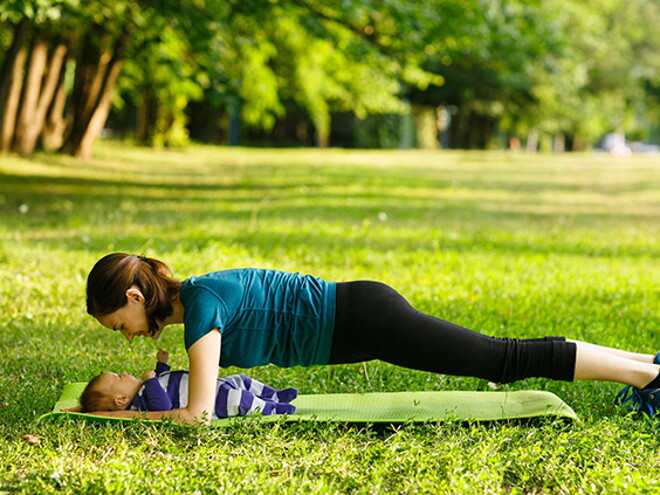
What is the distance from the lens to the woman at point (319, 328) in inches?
127

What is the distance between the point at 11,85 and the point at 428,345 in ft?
48.9

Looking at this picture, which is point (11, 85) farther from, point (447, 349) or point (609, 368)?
point (609, 368)

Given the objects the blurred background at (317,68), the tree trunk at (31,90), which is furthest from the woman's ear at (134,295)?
the tree trunk at (31,90)

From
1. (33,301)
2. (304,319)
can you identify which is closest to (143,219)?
(33,301)

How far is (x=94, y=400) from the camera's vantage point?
3.40 m

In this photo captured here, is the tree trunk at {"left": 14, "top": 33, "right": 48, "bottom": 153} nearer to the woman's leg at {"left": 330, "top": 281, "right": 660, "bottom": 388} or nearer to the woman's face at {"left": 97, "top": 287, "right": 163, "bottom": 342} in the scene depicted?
the woman's face at {"left": 97, "top": 287, "right": 163, "bottom": 342}

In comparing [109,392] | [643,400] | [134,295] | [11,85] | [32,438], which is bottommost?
[32,438]

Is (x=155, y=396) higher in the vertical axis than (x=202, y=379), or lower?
lower

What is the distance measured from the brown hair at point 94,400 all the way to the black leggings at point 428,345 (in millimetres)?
1074

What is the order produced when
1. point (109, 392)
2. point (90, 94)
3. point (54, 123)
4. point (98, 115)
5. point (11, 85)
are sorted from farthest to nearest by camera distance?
point (54, 123), point (98, 115), point (90, 94), point (11, 85), point (109, 392)

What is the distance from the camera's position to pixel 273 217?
1005cm

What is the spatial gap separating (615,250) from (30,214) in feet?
24.7

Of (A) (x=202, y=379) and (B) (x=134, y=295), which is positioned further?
(B) (x=134, y=295)

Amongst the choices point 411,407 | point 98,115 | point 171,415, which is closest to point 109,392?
point 171,415
